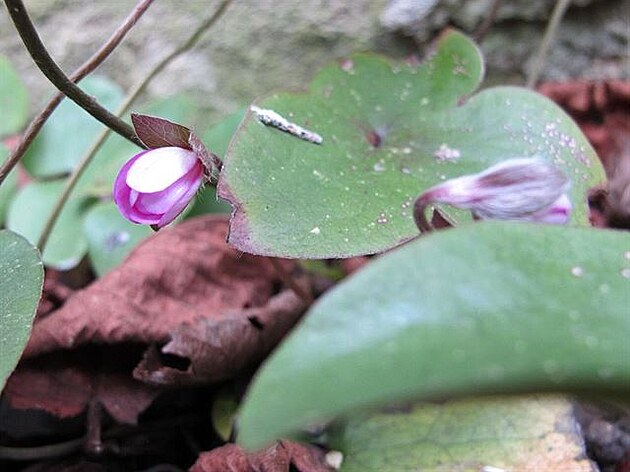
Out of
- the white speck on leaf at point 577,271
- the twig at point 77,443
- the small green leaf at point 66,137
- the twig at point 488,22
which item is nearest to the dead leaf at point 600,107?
the twig at point 488,22

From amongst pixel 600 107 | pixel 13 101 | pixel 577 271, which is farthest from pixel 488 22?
pixel 577 271

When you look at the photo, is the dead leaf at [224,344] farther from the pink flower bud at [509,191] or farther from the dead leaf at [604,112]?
the dead leaf at [604,112]

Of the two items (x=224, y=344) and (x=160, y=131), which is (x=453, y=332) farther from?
(x=224, y=344)

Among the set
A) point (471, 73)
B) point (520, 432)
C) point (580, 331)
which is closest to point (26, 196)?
point (471, 73)

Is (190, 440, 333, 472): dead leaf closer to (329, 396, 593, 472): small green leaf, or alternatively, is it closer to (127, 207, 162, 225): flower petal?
(329, 396, 593, 472): small green leaf

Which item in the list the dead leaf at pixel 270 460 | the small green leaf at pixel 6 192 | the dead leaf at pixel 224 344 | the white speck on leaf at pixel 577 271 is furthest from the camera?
the small green leaf at pixel 6 192

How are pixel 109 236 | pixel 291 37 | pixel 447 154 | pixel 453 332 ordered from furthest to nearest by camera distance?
pixel 291 37 → pixel 109 236 → pixel 447 154 → pixel 453 332
